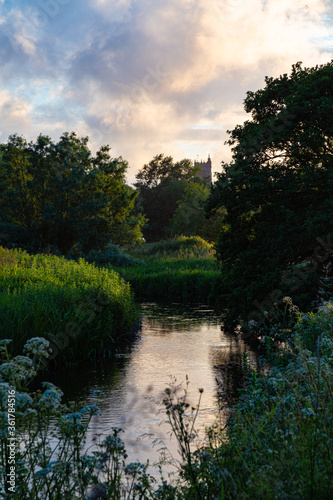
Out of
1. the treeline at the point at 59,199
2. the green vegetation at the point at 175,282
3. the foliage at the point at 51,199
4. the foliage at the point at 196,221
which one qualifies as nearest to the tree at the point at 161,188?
the foliage at the point at 196,221

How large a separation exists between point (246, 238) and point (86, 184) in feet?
78.1

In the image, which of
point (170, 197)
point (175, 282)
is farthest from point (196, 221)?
point (175, 282)

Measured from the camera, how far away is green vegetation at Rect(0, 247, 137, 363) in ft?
37.3

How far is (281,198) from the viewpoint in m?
13.4

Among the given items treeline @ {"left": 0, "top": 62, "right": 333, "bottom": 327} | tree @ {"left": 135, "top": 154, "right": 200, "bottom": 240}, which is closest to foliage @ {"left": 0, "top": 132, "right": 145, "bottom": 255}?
treeline @ {"left": 0, "top": 62, "right": 333, "bottom": 327}

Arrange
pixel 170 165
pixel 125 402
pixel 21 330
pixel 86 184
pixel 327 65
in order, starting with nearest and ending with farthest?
1. pixel 125 402
2. pixel 21 330
3. pixel 327 65
4. pixel 86 184
5. pixel 170 165

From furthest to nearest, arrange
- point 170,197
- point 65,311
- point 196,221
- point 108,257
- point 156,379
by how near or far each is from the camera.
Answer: point 170,197
point 196,221
point 108,257
point 65,311
point 156,379

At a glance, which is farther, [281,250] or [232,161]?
[232,161]

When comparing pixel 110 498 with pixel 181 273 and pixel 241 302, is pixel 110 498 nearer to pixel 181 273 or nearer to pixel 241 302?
pixel 241 302

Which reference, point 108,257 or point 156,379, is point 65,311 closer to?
point 156,379

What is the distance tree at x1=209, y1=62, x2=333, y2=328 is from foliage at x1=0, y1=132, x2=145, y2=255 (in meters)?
22.0

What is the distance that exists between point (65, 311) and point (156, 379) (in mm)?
3214

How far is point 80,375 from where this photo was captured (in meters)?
11.2

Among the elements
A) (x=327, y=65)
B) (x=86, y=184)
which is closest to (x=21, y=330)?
(x=327, y=65)
